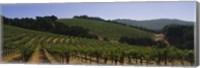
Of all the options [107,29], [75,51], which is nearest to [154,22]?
[107,29]

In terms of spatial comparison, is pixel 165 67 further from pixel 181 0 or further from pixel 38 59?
pixel 38 59

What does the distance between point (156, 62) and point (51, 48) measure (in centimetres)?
117

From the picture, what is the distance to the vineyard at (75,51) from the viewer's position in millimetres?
4840

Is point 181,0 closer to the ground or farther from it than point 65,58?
farther from it

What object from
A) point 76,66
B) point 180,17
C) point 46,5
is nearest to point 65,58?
point 76,66

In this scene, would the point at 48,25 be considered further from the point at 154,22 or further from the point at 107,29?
the point at 154,22

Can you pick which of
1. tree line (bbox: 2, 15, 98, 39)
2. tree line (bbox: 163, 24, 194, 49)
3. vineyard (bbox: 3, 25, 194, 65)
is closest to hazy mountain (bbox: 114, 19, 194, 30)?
tree line (bbox: 163, 24, 194, 49)

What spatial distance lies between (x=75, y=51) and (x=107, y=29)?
1.42ft

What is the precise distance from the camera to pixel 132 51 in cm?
494

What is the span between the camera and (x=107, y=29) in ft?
16.4

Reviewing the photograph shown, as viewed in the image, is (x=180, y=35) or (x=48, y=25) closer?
(x=180, y=35)

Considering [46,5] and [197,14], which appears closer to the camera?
[197,14]

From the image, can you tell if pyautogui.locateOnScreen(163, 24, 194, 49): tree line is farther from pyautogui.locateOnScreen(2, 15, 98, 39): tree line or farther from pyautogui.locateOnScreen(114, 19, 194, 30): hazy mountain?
pyautogui.locateOnScreen(2, 15, 98, 39): tree line

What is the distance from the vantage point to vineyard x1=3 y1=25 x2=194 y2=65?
4.84 m
